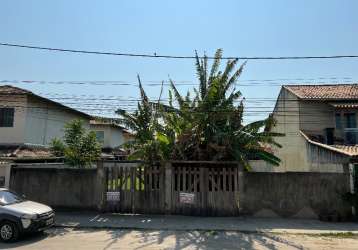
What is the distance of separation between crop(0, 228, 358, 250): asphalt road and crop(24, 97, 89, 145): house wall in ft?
43.8

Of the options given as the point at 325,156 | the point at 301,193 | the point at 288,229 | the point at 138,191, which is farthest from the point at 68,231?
the point at 325,156

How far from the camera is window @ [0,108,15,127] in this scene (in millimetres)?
22438

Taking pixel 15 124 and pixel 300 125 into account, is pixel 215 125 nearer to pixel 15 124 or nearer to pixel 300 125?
pixel 300 125

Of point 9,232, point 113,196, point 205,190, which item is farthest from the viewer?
point 113,196

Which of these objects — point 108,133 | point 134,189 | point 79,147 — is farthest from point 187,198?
point 108,133

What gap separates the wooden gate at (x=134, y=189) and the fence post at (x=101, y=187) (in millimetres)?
120

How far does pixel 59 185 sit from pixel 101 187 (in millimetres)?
1825

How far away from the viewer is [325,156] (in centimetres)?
1642

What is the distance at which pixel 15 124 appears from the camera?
2241 centimetres

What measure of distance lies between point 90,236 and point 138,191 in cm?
369

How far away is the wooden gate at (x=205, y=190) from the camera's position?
45.4 ft

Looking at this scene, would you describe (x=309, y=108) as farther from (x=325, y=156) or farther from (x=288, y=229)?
(x=288, y=229)

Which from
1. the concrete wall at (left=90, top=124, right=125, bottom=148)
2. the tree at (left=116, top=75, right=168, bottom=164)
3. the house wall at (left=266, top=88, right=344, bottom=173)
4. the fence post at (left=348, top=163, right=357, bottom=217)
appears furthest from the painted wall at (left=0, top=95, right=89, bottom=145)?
the fence post at (left=348, top=163, right=357, bottom=217)

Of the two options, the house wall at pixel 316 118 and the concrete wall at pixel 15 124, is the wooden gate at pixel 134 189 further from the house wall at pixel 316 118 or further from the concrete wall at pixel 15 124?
the house wall at pixel 316 118
